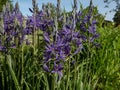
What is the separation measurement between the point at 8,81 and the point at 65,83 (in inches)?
30.0

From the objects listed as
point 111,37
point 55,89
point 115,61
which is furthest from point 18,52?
point 111,37

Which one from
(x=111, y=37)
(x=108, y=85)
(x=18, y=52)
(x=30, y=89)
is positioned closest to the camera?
(x=30, y=89)

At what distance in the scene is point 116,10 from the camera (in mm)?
36750

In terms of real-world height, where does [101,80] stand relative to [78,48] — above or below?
below

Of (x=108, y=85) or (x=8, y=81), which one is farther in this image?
(x=108, y=85)

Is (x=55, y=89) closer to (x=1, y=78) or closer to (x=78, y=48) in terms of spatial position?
(x=78, y=48)

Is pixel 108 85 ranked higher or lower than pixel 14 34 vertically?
lower

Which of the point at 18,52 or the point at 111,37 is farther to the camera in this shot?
the point at 111,37

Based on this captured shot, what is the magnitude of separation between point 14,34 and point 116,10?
3324cm

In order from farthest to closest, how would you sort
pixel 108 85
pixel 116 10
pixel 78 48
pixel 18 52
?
pixel 116 10, pixel 108 85, pixel 18 52, pixel 78 48

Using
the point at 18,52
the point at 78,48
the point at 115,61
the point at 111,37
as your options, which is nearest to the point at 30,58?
the point at 18,52

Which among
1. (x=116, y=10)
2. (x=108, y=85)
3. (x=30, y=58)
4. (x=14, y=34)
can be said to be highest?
(x=116, y=10)

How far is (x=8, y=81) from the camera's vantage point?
4.39 meters

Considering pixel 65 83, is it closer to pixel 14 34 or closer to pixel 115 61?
pixel 14 34
